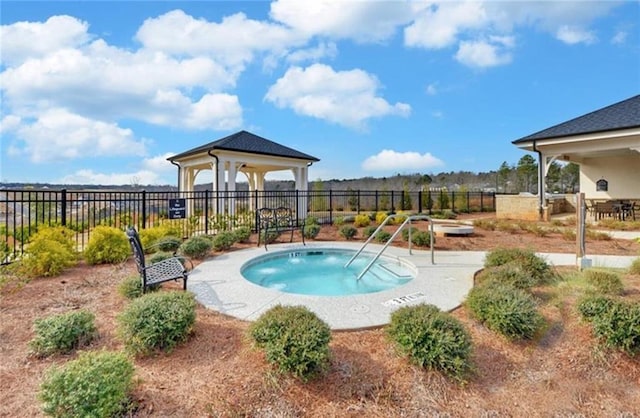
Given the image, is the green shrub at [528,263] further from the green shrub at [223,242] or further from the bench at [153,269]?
the green shrub at [223,242]

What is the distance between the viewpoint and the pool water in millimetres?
5840

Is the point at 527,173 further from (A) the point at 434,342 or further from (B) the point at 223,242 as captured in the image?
(A) the point at 434,342

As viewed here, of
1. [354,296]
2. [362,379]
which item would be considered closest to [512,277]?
[354,296]

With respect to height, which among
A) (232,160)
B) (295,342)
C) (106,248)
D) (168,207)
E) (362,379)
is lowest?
(362,379)

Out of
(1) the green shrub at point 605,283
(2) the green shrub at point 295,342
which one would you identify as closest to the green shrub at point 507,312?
(1) the green shrub at point 605,283

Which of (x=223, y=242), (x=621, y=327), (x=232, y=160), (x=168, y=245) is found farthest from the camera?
(x=232, y=160)

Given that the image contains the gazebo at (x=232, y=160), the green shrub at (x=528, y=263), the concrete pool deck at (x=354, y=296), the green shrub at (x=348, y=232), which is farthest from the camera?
the gazebo at (x=232, y=160)

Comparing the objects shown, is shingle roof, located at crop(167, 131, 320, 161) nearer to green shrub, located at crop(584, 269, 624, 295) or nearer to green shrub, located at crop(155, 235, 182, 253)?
green shrub, located at crop(155, 235, 182, 253)

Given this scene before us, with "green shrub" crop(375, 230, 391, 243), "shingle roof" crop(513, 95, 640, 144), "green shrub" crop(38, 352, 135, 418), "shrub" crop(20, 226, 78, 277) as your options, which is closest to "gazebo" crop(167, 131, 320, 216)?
"green shrub" crop(375, 230, 391, 243)

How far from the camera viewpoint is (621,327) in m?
3.10

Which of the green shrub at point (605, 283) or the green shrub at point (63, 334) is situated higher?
the green shrub at point (605, 283)

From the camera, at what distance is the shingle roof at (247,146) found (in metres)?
13.9

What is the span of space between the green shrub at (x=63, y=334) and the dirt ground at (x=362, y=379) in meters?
0.10

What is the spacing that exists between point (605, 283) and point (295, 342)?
4.55m
